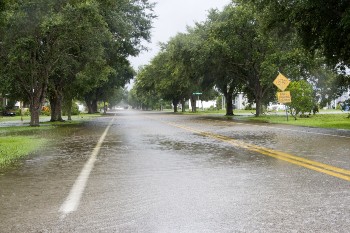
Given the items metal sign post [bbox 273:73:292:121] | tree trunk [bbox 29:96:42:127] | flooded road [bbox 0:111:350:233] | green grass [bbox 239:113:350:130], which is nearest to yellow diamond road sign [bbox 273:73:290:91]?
metal sign post [bbox 273:73:292:121]

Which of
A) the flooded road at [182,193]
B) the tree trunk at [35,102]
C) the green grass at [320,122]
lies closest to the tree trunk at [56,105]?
the tree trunk at [35,102]

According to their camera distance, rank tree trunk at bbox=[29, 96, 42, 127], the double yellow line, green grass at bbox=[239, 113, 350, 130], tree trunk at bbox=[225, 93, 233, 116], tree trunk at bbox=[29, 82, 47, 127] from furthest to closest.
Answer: tree trunk at bbox=[225, 93, 233, 116]
tree trunk at bbox=[29, 96, 42, 127]
tree trunk at bbox=[29, 82, 47, 127]
green grass at bbox=[239, 113, 350, 130]
the double yellow line

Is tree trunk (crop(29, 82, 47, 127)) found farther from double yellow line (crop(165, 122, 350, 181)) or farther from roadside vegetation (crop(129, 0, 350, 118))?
double yellow line (crop(165, 122, 350, 181))

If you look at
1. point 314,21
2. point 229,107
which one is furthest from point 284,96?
point 229,107

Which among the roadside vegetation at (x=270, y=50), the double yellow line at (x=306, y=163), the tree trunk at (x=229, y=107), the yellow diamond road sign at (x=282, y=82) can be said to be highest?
the roadside vegetation at (x=270, y=50)

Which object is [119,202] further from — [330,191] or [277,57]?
[277,57]

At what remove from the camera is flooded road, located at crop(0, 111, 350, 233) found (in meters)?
4.56

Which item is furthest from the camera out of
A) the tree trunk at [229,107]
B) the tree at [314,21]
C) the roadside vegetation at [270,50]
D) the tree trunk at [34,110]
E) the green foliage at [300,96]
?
the tree trunk at [229,107]

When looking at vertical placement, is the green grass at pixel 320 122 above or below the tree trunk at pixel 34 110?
below

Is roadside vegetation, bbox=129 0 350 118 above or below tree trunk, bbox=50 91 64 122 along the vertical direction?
above

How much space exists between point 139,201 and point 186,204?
2.13 feet

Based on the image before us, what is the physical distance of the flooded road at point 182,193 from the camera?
4.56 metres

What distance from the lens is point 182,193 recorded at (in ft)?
20.1

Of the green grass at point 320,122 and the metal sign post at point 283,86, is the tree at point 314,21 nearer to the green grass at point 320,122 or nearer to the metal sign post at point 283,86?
the green grass at point 320,122
